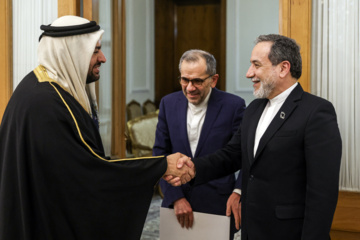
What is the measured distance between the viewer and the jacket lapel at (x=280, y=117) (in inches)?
80.0

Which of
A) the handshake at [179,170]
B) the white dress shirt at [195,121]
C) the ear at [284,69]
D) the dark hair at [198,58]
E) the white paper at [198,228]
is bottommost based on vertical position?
the white paper at [198,228]

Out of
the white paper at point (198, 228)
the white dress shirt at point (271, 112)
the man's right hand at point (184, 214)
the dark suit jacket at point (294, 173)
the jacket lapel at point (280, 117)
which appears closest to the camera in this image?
the dark suit jacket at point (294, 173)

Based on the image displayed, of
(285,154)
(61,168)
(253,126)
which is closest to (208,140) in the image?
(253,126)

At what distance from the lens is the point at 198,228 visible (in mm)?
2357

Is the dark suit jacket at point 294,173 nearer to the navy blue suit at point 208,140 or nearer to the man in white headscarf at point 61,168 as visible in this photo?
the navy blue suit at point 208,140

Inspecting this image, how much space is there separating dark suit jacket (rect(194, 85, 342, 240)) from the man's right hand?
0.33 m

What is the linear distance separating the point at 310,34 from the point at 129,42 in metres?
4.25

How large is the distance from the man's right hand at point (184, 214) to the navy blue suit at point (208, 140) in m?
0.07

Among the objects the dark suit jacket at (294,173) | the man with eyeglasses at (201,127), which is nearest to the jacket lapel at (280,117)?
the dark suit jacket at (294,173)

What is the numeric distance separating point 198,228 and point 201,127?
598 mm

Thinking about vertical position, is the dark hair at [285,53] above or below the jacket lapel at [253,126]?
above

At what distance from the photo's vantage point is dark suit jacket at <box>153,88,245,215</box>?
2.59 meters

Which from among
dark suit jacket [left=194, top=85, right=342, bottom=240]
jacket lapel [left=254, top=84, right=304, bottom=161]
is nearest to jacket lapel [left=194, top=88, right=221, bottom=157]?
dark suit jacket [left=194, top=85, right=342, bottom=240]

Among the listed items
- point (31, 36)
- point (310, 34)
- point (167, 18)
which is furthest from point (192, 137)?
point (167, 18)
